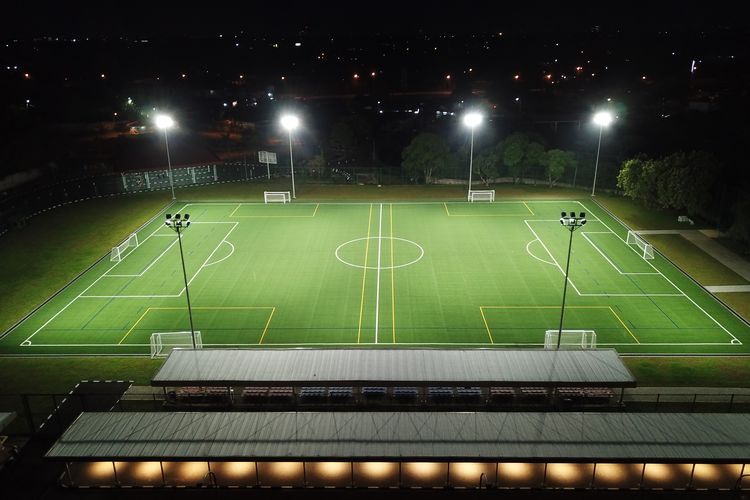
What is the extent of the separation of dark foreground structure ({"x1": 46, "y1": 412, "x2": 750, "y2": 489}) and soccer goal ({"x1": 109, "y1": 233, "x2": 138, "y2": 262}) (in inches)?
864

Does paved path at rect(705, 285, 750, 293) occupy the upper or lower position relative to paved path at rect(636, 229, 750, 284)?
lower

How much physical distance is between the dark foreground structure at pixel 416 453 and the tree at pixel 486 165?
139 feet

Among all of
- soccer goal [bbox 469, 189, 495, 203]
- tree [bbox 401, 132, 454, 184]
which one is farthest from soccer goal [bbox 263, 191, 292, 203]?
soccer goal [bbox 469, 189, 495, 203]

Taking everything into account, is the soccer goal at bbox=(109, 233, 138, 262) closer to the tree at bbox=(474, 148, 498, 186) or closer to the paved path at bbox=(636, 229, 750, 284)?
the tree at bbox=(474, 148, 498, 186)

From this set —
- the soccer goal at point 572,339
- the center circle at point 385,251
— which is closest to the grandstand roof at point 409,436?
the soccer goal at point 572,339

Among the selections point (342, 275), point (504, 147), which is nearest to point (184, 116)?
point (504, 147)

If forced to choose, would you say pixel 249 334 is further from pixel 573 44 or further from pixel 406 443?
pixel 573 44

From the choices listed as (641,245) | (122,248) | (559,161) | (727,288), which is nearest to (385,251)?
(641,245)

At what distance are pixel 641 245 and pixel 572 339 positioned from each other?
16450mm

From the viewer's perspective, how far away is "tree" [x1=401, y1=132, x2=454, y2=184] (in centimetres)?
5879

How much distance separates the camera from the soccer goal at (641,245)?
3691 cm

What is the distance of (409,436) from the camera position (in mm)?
17391

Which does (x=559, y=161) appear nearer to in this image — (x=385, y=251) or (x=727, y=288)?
(x=727, y=288)

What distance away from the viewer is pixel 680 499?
1648 centimetres
